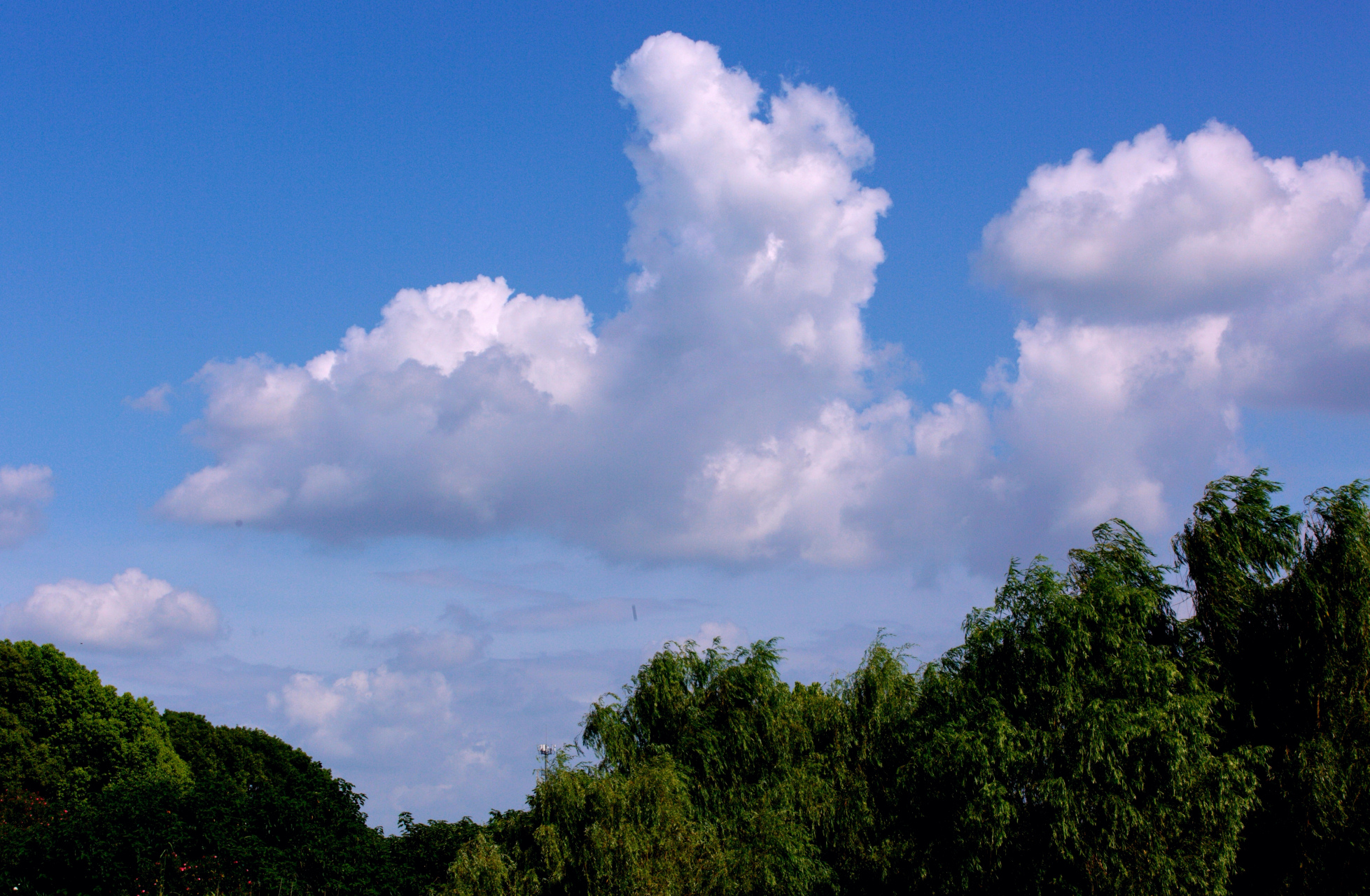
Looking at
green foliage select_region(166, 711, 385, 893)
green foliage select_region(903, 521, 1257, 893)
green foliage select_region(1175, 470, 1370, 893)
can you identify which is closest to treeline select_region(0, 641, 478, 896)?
green foliage select_region(166, 711, 385, 893)

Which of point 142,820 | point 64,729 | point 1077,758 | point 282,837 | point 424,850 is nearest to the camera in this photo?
point 1077,758

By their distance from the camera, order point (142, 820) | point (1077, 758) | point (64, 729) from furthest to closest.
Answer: point (64, 729)
point (142, 820)
point (1077, 758)

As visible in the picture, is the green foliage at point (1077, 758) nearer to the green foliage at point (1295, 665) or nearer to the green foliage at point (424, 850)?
the green foliage at point (1295, 665)

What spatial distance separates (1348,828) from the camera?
953 inches

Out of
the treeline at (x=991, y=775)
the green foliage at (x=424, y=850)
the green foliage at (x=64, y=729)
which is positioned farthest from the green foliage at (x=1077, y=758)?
the green foliage at (x=64, y=729)

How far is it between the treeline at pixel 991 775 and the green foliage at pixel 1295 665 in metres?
0.05

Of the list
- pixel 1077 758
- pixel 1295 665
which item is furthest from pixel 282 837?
pixel 1295 665

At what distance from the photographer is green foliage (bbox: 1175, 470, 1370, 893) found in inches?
957

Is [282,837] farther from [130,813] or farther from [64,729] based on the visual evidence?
[64,729]

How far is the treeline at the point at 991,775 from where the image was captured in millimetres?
24453

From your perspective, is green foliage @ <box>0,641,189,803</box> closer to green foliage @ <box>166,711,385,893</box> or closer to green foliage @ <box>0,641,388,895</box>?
green foliage @ <box>0,641,388,895</box>

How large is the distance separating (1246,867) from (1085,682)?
17.3 ft

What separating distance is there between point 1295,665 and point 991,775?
7.38m

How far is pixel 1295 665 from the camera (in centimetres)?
2564
